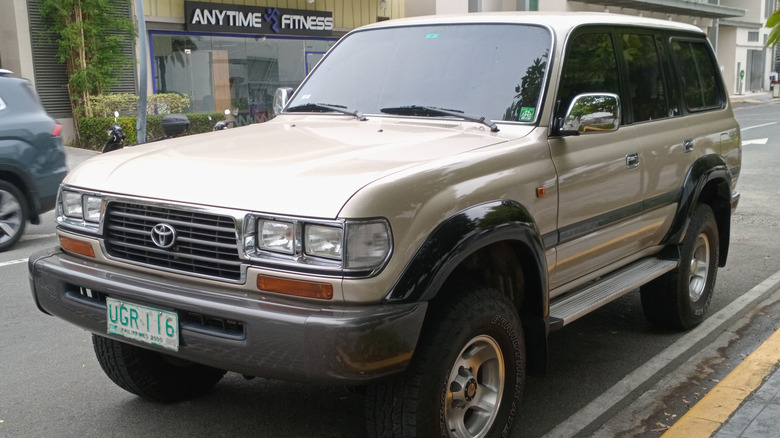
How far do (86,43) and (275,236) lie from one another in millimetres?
16962

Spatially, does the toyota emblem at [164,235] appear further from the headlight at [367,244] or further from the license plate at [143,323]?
the headlight at [367,244]

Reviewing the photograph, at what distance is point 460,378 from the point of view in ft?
10.7

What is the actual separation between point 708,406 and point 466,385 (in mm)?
1501

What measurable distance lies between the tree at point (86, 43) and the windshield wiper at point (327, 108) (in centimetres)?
1464

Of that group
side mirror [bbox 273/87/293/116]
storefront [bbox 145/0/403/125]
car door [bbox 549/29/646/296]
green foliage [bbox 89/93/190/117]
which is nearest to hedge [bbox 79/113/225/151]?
green foliage [bbox 89/93/190/117]

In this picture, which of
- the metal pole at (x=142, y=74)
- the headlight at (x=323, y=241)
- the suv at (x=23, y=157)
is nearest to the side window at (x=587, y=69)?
the headlight at (x=323, y=241)

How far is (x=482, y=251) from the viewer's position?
3449mm

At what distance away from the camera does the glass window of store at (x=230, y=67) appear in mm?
20844

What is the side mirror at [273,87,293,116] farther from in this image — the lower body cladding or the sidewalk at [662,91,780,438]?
the sidewalk at [662,91,780,438]

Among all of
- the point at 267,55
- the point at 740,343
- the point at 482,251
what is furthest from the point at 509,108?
the point at 267,55

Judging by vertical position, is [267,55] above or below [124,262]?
above

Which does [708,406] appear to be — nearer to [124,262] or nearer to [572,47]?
[572,47]

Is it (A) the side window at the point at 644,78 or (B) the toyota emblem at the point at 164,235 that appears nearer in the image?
(B) the toyota emblem at the point at 164,235

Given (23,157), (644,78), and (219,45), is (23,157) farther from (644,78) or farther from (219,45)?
(219,45)
